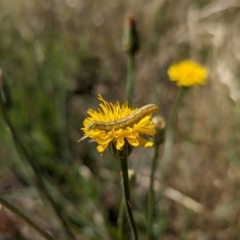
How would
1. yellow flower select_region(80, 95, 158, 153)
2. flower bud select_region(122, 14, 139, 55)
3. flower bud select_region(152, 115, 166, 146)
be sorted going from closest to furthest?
yellow flower select_region(80, 95, 158, 153), flower bud select_region(152, 115, 166, 146), flower bud select_region(122, 14, 139, 55)

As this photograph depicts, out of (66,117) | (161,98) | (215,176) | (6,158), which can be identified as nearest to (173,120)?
(215,176)

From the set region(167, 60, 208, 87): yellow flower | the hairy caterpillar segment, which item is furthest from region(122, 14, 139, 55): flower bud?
the hairy caterpillar segment

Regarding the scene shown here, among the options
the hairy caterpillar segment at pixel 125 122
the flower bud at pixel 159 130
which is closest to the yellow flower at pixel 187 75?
the flower bud at pixel 159 130

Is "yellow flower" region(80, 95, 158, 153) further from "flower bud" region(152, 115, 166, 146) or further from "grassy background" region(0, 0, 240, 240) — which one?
"grassy background" region(0, 0, 240, 240)

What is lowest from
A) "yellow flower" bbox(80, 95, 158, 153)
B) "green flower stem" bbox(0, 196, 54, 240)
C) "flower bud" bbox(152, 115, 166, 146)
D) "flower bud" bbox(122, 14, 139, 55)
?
"green flower stem" bbox(0, 196, 54, 240)

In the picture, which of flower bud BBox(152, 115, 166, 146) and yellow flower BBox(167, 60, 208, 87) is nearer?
flower bud BBox(152, 115, 166, 146)

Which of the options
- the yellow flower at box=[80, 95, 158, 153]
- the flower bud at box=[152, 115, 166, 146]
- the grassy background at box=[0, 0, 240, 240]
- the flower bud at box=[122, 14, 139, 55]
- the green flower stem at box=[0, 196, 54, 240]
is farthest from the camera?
the grassy background at box=[0, 0, 240, 240]

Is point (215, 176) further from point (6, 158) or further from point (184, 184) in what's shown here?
point (6, 158)

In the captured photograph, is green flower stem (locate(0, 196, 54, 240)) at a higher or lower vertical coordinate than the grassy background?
lower

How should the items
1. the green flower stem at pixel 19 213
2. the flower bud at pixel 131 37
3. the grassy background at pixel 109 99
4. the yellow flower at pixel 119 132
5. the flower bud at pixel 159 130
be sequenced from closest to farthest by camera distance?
the yellow flower at pixel 119 132, the green flower stem at pixel 19 213, the flower bud at pixel 159 130, the flower bud at pixel 131 37, the grassy background at pixel 109 99

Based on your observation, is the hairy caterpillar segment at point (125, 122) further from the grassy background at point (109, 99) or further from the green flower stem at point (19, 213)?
the grassy background at point (109, 99)
